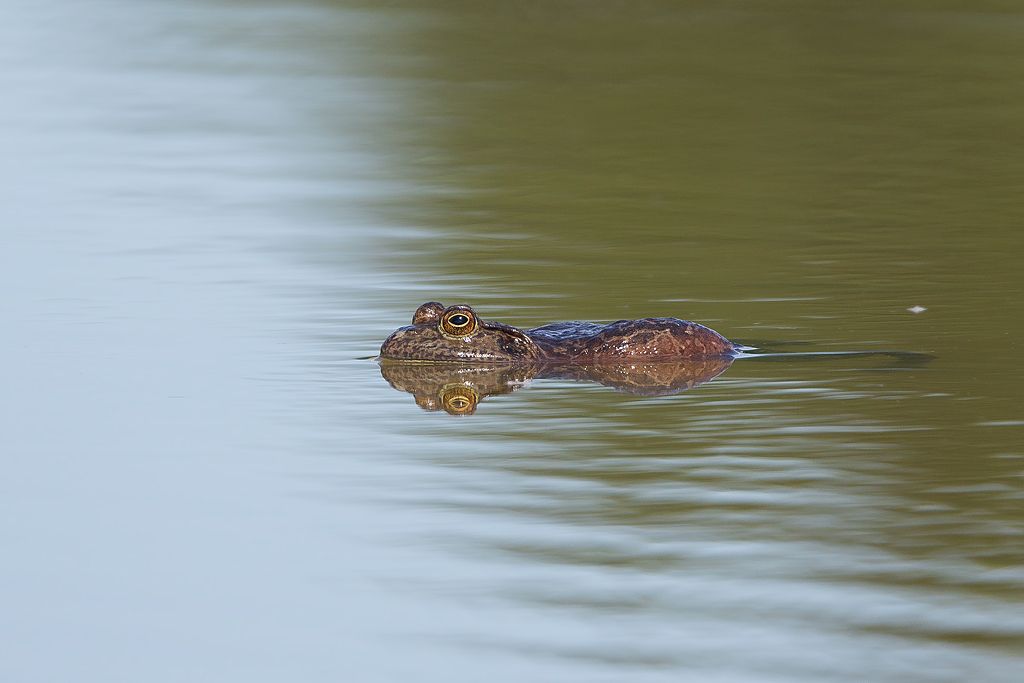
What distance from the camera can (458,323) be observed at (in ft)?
34.1

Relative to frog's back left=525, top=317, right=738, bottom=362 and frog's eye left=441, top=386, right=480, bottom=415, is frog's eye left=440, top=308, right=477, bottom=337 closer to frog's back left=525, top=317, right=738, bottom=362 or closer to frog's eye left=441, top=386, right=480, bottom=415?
frog's back left=525, top=317, right=738, bottom=362

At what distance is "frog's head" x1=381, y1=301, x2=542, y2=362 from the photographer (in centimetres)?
1034

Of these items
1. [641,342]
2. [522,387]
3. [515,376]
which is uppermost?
[641,342]

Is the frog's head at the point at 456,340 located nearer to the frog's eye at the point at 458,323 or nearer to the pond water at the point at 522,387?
the frog's eye at the point at 458,323

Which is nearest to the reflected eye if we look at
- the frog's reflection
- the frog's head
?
the frog's reflection

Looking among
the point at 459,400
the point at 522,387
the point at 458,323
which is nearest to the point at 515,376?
the point at 522,387

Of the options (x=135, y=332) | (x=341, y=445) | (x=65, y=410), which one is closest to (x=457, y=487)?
(x=341, y=445)

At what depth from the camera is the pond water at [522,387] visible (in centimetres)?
611

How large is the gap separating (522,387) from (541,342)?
0.59 meters

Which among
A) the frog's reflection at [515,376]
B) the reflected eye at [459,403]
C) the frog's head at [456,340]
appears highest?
the frog's head at [456,340]

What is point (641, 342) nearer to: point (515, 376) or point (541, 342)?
point (541, 342)

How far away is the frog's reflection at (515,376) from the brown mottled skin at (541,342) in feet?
0.16

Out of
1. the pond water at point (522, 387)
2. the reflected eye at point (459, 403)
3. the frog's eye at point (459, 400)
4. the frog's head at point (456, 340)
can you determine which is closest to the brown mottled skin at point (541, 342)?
the frog's head at point (456, 340)

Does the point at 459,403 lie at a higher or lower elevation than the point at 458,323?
lower
